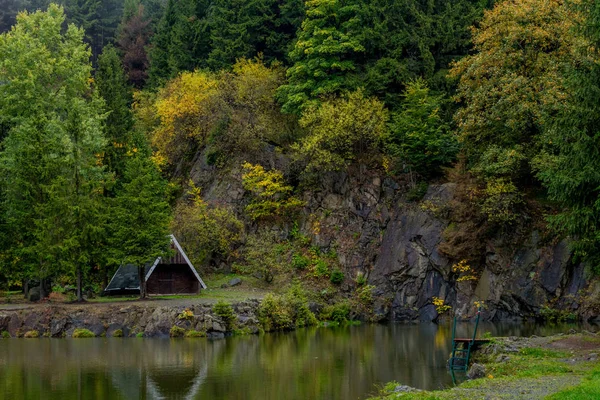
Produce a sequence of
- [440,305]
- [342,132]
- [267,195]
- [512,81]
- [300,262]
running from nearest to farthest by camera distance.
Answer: [512,81] → [440,305] → [300,262] → [342,132] → [267,195]

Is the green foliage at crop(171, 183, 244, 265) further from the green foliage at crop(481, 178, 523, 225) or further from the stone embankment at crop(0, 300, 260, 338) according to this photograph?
the green foliage at crop(481, 178, 523, 225)

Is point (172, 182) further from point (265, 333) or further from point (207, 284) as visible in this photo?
point (265, 333)

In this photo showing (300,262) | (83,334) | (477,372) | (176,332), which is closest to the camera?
(477,372)

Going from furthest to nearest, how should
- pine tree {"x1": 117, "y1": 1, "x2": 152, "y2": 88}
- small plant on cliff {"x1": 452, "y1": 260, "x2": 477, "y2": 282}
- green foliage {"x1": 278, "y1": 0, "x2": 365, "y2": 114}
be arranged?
1. pine tree {"x1": 117, "y1": 1, "x2": 152, "y2": 88}
2. green foliage {"x1": 278, "y1": 0, "x2": 365, "y2": 114}
3. small plant on cliff {"x1": 452, "y1": 260, "x2": 477, "y2": 282}

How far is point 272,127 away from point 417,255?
16.1 metres

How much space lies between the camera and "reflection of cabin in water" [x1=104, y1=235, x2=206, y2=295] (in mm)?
44844

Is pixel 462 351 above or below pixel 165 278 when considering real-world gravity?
below

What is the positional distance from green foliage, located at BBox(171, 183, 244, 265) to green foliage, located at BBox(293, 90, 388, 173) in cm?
682

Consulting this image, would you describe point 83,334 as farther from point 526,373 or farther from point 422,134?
point 422,134

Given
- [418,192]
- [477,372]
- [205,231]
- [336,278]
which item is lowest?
[477,372]

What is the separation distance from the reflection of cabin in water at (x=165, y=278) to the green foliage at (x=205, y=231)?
2945 mm

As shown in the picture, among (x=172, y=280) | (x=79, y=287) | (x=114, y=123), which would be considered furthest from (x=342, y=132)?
(x=79, y=287)

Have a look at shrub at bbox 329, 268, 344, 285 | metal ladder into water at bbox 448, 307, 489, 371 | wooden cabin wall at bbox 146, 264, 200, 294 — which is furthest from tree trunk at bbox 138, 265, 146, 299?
metal ladder into water at bbox 448, 307, 489, 371

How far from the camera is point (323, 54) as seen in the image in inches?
2143
